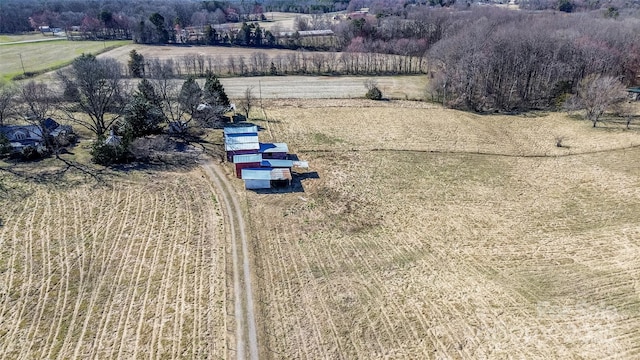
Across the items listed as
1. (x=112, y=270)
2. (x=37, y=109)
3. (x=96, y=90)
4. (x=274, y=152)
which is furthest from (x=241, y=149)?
(x=37, y=109)

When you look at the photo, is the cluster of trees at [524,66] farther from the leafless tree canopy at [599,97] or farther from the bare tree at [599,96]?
the bare tree at [599,96]

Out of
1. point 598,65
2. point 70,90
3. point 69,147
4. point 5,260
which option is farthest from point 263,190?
point 598,65

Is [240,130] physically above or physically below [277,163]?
above

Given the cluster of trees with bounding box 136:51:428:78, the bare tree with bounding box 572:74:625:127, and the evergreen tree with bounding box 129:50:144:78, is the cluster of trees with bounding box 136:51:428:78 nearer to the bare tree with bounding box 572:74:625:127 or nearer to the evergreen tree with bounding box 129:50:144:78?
the evergreen tree with bounding box 129:50:144:78

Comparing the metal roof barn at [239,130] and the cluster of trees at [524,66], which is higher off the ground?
the cluster of trees at [524,66]

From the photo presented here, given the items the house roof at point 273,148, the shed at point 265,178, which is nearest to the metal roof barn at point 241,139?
the house roof at point 273,148

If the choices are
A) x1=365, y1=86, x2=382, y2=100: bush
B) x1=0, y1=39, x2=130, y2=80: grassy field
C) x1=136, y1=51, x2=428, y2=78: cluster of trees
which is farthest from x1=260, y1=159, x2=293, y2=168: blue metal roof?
x1=0, y1=39, x2=130, y2=80: grassy field

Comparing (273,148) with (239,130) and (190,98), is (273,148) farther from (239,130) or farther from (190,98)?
(190,98)
